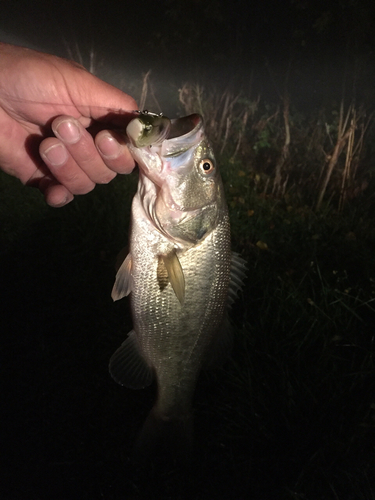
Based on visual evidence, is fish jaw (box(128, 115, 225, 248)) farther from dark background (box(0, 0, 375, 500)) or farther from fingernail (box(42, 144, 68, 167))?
dark background (box(0, 0, 375, 500))

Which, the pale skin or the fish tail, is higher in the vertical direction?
the pale skin

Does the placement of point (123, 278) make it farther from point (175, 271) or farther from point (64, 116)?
point (64, 116)

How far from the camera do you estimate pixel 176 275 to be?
150 cm

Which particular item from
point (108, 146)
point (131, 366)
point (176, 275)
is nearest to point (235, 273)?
point (176, 275)

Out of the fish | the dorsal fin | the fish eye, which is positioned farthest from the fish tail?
the fish eye

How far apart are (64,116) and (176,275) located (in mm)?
1055

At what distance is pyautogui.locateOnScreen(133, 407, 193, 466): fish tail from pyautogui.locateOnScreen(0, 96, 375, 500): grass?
28 centimetres

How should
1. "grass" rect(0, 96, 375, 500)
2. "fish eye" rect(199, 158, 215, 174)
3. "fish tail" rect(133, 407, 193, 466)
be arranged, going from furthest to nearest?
"grass" rect(0, 96, 375, 500), "fish tail" rect(133, 407, 193, 466), "fish eye" rect(199, 158, 215, 174)

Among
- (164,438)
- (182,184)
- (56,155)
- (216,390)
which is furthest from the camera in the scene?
(216,390)

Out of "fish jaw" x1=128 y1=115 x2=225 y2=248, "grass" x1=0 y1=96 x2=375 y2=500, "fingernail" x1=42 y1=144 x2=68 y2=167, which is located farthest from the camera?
"grass" x1=0 y1=96 x2=375 y2=500

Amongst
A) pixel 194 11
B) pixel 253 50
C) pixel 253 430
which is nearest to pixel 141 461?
pixel 253 430

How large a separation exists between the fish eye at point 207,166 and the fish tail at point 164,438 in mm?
1548

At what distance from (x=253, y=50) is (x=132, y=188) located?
11594 mm

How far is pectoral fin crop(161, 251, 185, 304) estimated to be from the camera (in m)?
1.50
